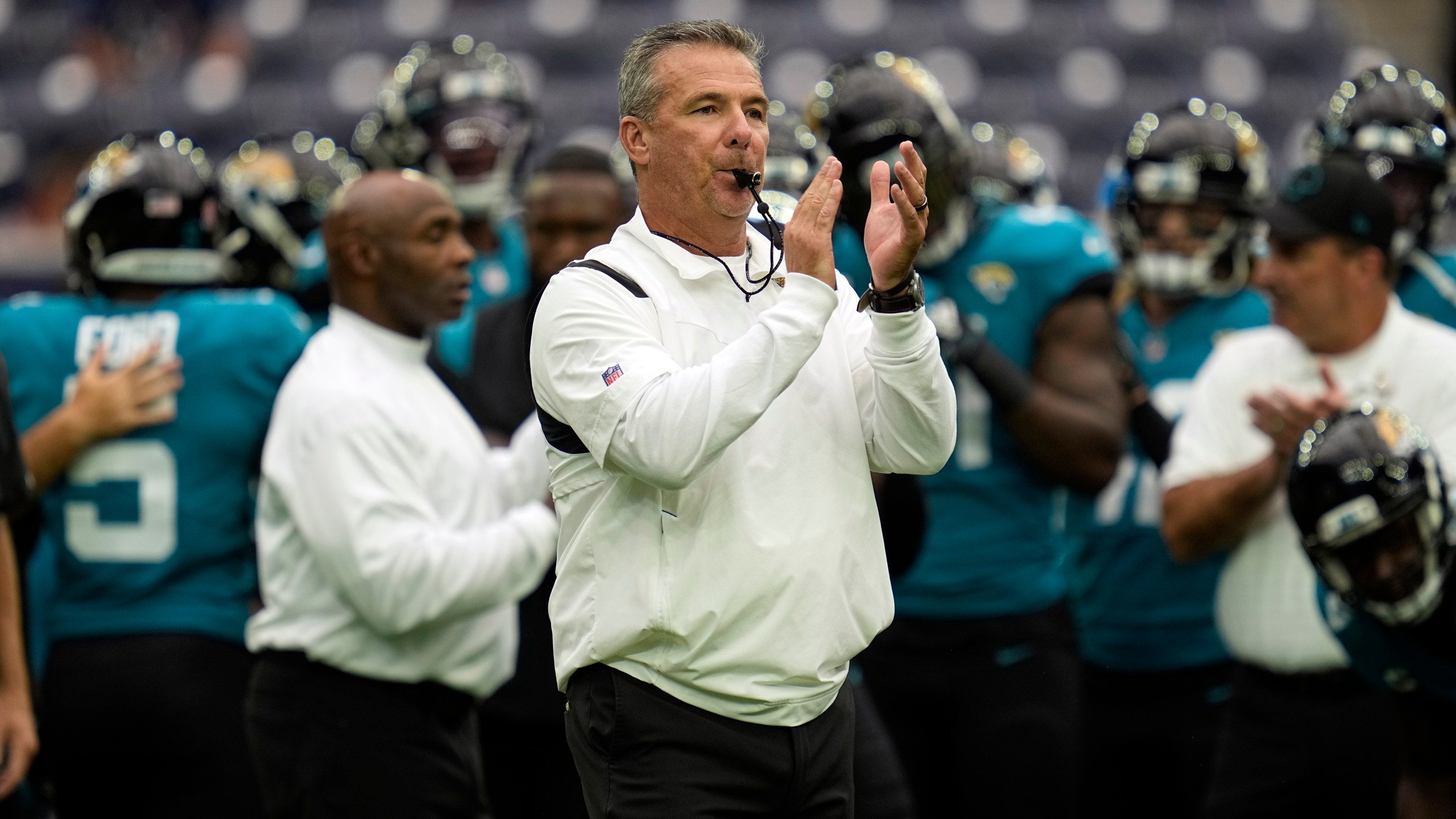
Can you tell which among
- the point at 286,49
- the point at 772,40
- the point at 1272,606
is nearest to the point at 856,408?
the point at 1272,606

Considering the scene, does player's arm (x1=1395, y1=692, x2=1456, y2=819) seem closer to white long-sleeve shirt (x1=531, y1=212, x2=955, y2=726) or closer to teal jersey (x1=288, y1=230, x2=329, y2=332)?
white long-sleeve shirt (x1=531, y1=212, x2=955, y2=726)

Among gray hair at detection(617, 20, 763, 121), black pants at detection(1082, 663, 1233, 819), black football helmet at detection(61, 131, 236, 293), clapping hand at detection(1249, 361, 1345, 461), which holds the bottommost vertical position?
black pants at detection(1082, 663, 1233, 819)

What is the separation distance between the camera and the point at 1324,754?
429cm

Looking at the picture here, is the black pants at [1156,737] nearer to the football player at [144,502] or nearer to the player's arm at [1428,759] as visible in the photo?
the player's arm at [1428,759]

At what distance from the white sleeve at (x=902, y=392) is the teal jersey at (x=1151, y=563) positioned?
213 centimetres

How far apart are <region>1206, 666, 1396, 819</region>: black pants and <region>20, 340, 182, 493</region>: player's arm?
2.87 metres

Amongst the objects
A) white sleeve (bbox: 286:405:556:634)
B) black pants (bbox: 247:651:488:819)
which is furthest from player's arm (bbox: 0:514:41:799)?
white sleeve (bbox: 286:405:556:634)

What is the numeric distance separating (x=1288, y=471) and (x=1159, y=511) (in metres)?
0.90

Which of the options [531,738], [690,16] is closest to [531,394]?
[531,738]

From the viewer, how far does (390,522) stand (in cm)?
380

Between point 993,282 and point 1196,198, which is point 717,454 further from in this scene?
point 1196,198

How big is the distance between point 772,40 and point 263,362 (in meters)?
8.79

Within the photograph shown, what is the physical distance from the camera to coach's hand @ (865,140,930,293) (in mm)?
2672

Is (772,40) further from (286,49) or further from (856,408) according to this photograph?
(856,408)
